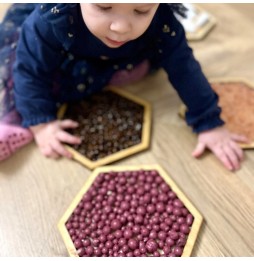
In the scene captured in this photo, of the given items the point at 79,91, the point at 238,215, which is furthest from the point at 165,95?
the point at 238,215

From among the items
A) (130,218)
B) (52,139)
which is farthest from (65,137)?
(130,218)

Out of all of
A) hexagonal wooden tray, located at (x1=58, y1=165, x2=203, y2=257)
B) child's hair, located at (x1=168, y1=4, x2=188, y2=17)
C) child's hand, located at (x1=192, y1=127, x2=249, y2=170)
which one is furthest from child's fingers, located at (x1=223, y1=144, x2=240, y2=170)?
child's hair, located at (x1=168, y1=4, x2=188, y2=17)

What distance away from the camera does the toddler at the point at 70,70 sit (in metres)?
0.82

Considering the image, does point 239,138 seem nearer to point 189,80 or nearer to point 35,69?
point 189,80

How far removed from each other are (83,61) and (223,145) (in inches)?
14.5

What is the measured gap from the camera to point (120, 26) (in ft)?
2.23

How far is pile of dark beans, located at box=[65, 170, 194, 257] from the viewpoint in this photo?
77 cm

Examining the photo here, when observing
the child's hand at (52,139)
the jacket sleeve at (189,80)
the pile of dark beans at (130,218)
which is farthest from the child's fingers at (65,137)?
the jacket sleeve at (189,80)

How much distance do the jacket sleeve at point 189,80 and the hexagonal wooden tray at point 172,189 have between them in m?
0.14

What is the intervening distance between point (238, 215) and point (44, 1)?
1.92 feet

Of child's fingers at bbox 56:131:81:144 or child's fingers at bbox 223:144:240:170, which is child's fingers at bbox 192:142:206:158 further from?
child's fingers at bbox 56:131:81:144

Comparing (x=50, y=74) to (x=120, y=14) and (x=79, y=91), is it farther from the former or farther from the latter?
(x=120, y=14)

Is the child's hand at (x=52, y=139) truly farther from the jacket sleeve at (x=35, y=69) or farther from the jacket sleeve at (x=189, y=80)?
the jacket sleeve at (x=189, y=80)

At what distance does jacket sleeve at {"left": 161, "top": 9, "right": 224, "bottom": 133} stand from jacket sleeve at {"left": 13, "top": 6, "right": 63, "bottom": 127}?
24cm
